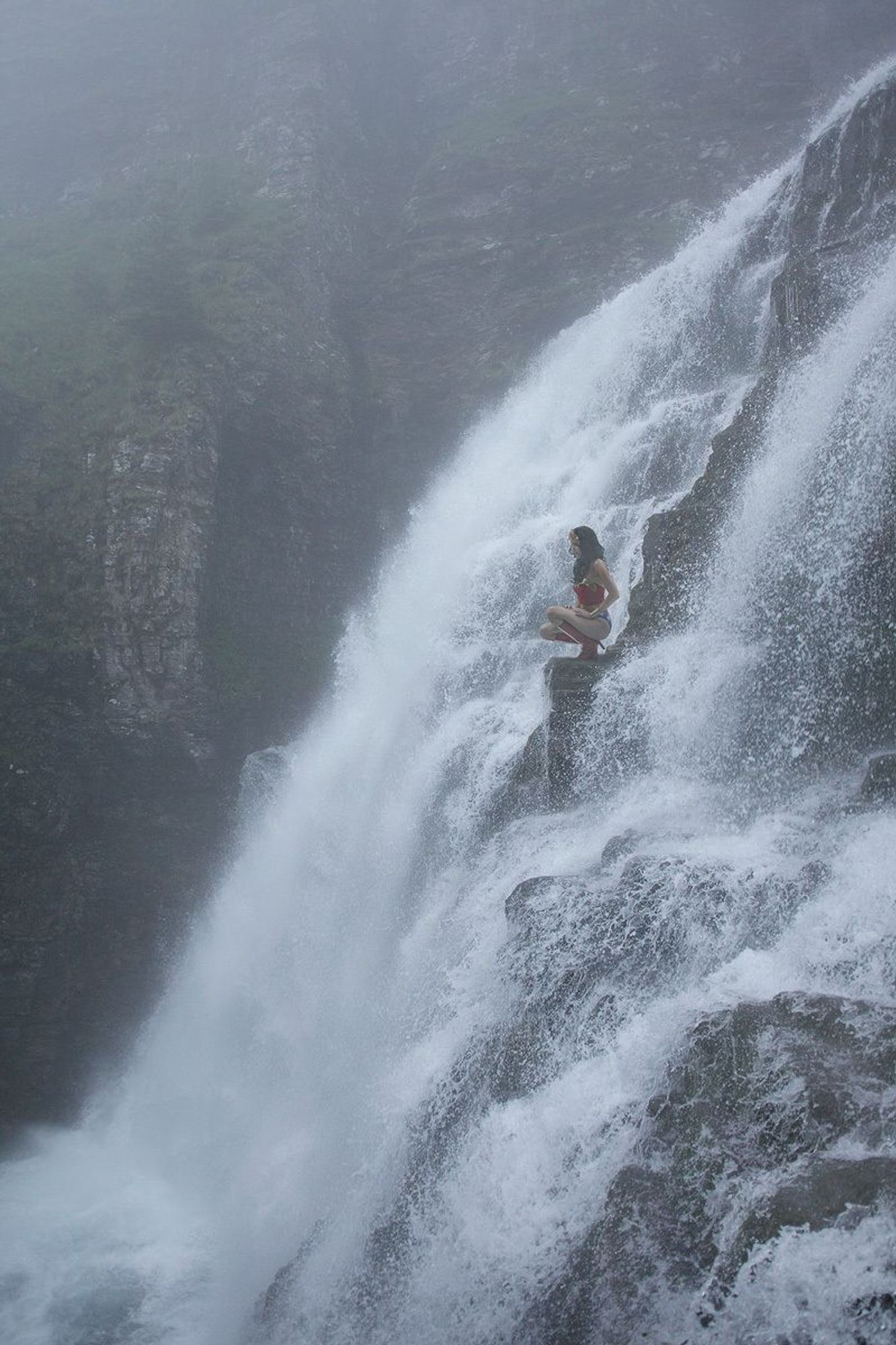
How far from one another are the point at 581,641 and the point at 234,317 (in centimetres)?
1776

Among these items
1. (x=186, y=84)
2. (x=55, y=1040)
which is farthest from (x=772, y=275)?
(x=186, y=84)

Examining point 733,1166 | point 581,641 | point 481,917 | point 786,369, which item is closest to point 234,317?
point 786,369

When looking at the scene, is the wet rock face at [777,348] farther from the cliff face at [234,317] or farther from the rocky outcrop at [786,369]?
the cliff face at [234,317]

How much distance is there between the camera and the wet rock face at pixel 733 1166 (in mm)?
5074

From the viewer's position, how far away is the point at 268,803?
60.3 ft

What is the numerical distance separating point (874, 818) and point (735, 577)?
417cm

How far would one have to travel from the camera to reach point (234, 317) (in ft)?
80.6

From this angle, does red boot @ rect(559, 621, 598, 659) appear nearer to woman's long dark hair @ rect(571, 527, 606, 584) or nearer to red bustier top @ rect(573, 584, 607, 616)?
red bustier top @ rect(573, 584, 607, 616)

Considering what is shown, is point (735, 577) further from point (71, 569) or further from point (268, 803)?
point (71, 569)

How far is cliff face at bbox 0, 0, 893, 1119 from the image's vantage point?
17.7 meters

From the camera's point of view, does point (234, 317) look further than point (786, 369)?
Yes

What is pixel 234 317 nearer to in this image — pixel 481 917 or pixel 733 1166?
pixel 481 917

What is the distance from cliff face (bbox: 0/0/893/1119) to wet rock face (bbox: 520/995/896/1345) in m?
13.3

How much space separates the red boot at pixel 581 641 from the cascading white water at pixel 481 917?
58 centimetres
